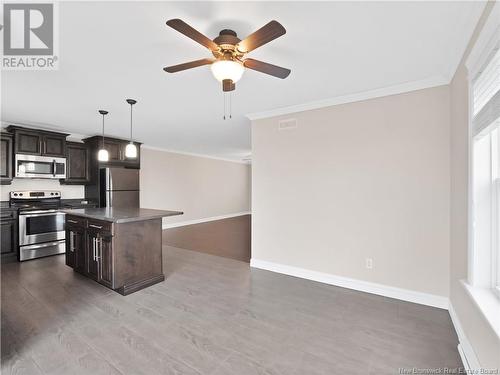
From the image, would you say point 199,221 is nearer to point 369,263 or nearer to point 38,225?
point 38,225

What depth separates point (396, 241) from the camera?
109 inches

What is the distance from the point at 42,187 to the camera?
4801 mm

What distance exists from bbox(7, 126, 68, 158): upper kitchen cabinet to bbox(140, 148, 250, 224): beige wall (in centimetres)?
201

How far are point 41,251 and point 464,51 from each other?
6.32 metres

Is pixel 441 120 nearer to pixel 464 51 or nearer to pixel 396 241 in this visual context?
pixel 464 51

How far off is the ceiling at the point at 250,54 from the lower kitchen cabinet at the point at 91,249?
1.64 meters

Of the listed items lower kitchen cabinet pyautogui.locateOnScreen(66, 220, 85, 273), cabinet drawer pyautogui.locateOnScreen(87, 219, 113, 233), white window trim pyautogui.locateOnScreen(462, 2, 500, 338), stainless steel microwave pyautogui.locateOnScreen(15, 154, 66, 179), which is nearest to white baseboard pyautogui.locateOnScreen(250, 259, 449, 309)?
white window trim pyautogui.locateOnScreen(462, 2, 500, 338)

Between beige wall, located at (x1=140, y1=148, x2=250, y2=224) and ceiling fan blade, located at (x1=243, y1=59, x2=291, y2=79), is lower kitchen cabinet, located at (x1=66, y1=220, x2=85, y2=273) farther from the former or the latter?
beige wall, located at (x1=140, y1=148, x2=250, y2=224)

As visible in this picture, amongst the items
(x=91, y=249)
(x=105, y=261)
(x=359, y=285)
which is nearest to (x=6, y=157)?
(x=91, y=249)

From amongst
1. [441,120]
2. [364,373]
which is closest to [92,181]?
[364,373]

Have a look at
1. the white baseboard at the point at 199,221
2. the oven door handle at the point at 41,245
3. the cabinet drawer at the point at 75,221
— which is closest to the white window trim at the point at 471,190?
the cabinet drawer at the point at 75,221

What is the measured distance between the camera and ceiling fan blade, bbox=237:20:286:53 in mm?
1385

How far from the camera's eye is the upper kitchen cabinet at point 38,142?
13.7 feet

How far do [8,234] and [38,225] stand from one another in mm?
390
